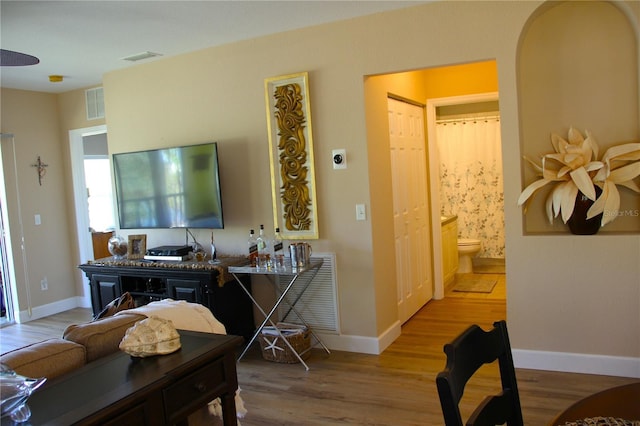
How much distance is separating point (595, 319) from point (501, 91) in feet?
5.39

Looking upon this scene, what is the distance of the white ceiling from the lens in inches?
134

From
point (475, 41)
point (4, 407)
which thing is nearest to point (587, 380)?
point (475, 41)

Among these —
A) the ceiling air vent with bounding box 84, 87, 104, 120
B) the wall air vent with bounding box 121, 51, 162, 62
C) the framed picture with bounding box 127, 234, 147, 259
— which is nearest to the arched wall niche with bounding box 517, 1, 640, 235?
the wall air vent with bounding box 121, 51, 162, 62

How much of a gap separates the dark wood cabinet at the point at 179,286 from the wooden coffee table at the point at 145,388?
6.88ft

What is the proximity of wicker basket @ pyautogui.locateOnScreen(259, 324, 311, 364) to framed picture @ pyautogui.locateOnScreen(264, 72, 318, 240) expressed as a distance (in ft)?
2.64

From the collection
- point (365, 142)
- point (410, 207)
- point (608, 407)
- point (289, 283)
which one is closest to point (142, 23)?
point (365, 142)

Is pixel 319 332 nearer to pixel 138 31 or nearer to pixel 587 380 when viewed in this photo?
pixel 587 380

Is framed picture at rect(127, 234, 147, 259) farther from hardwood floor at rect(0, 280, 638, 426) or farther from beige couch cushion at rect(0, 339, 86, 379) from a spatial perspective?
beige couch cushion at rect(0, 339, 86, 379)

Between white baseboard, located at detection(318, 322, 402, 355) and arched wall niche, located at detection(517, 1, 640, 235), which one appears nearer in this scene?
arched wall niche, located at detection(517, 1, 640, 235)

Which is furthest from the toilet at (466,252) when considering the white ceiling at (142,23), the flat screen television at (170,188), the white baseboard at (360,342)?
the white ceiling at (142,23)

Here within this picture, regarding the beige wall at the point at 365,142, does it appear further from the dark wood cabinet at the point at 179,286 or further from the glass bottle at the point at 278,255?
the dark wood cabinet at the point at 179,286

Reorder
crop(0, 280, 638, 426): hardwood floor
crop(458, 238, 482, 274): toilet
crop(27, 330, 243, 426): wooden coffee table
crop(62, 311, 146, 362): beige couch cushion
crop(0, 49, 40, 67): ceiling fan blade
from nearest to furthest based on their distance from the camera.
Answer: crop(27, 330, 243, 426): wooden coffee table → crop(62, 311, 146, 362): beige couch cushion → crop(0, 49, 40, 67): ceiling fan blade → crop(0, 280, 638, 426): hardwood floor → crop(458, 238, 482, 274): toilet

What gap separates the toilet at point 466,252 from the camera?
662 centimetres

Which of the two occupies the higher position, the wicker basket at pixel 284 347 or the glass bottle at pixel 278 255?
the glass bottle at pixel 278 255
